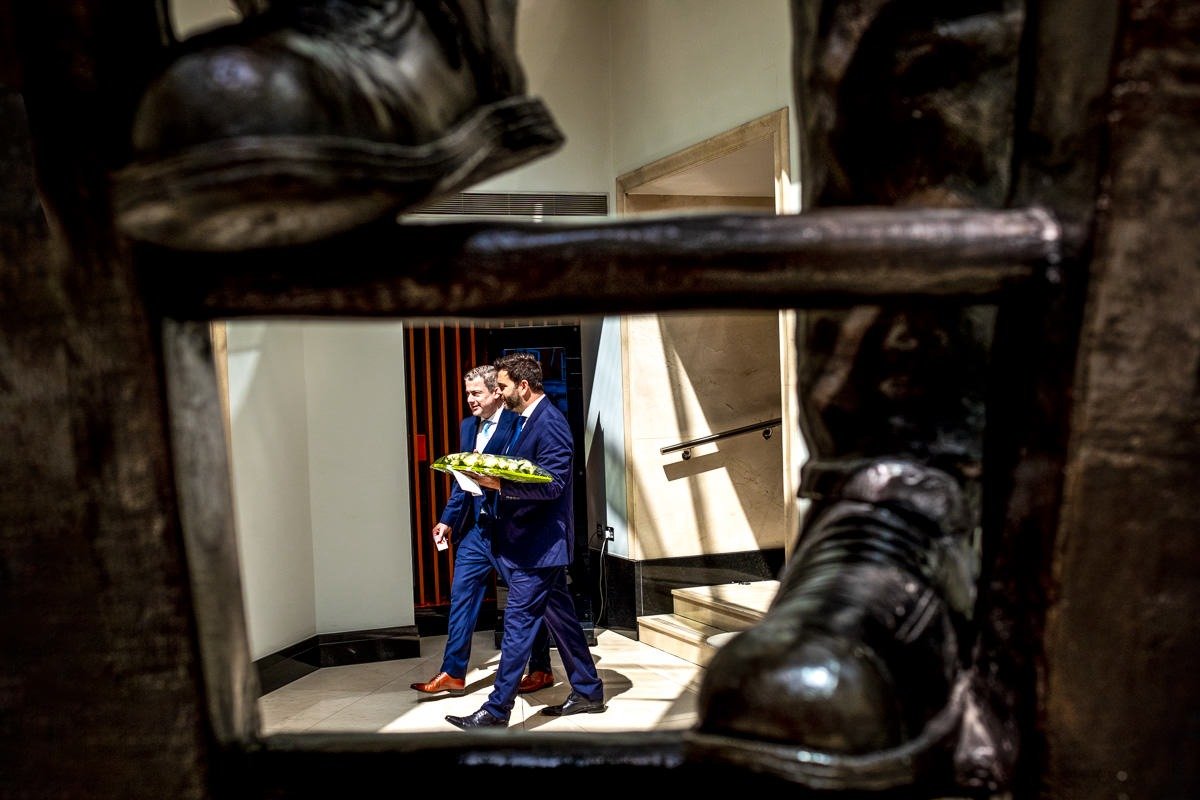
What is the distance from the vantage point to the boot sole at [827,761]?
0.49 meters

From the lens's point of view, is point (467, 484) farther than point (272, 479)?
No

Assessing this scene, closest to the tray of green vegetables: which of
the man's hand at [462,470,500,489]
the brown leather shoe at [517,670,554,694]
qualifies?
the man's hand at [462,470,500,489]

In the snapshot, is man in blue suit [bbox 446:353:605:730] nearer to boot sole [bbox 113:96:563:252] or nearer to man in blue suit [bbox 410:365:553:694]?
man in blue suit [bbox 410:365:553:694]

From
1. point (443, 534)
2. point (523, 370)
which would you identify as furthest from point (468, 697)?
point (523, 370)

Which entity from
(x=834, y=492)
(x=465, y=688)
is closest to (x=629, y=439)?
(x=465, y=688)

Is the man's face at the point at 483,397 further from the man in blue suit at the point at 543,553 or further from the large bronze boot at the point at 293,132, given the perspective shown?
the large bronze boot at the point at 293,132

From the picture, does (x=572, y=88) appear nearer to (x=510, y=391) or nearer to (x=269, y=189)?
(x=510, y=391)

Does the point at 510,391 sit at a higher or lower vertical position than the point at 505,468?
higher

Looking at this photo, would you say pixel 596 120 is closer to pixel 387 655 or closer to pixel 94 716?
pixel 387 655

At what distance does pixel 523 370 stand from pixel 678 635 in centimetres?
162

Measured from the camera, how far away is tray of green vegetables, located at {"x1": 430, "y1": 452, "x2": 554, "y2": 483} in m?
4.61

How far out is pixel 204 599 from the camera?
524 mm

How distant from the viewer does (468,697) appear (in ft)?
16.5

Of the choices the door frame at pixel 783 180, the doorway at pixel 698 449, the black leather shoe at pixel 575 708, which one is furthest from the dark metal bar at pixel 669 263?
the doorway at pixel 698 449
